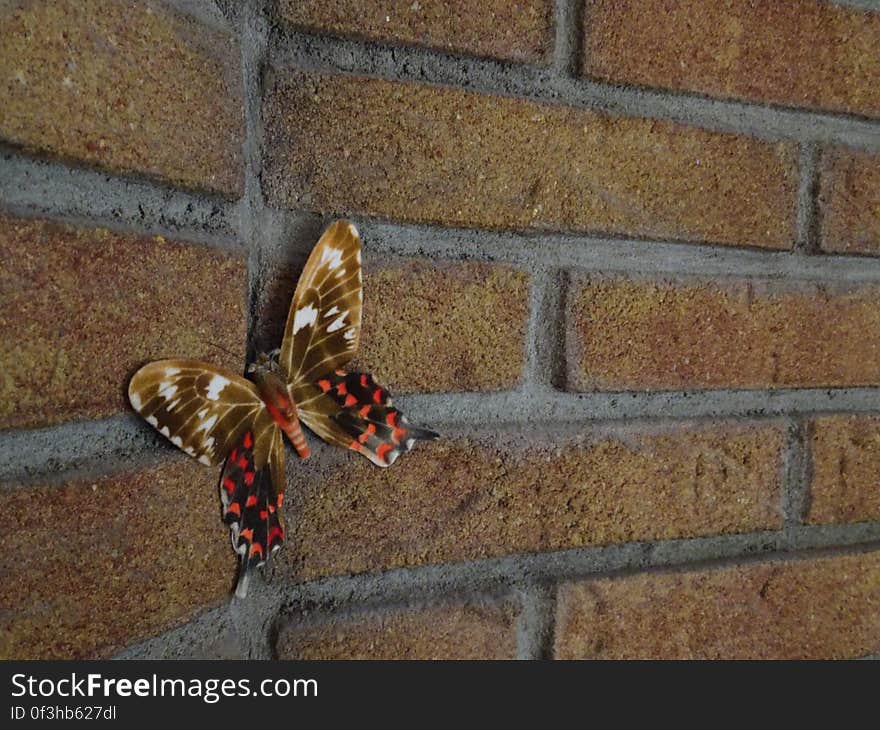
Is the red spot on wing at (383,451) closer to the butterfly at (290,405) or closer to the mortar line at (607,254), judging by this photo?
the butterfly at (290,405)

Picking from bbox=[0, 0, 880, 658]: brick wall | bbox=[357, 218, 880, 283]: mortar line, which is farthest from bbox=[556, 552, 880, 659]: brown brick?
bbox=[357, 218, 880, 283]: mortar line

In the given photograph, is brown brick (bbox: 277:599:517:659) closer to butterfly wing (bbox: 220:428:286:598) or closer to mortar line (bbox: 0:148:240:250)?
butterfly wing (bbox: 220:428:286:598)

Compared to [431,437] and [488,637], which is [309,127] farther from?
[488,637]

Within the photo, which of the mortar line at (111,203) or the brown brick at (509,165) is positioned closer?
the mortar line at (111,203)

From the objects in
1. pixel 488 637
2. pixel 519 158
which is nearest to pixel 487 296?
pixel 519 158

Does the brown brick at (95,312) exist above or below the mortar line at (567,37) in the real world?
below

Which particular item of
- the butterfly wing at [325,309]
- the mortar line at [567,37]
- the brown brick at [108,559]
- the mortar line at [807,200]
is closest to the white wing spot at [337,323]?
the butterfly wing at [325,309]
